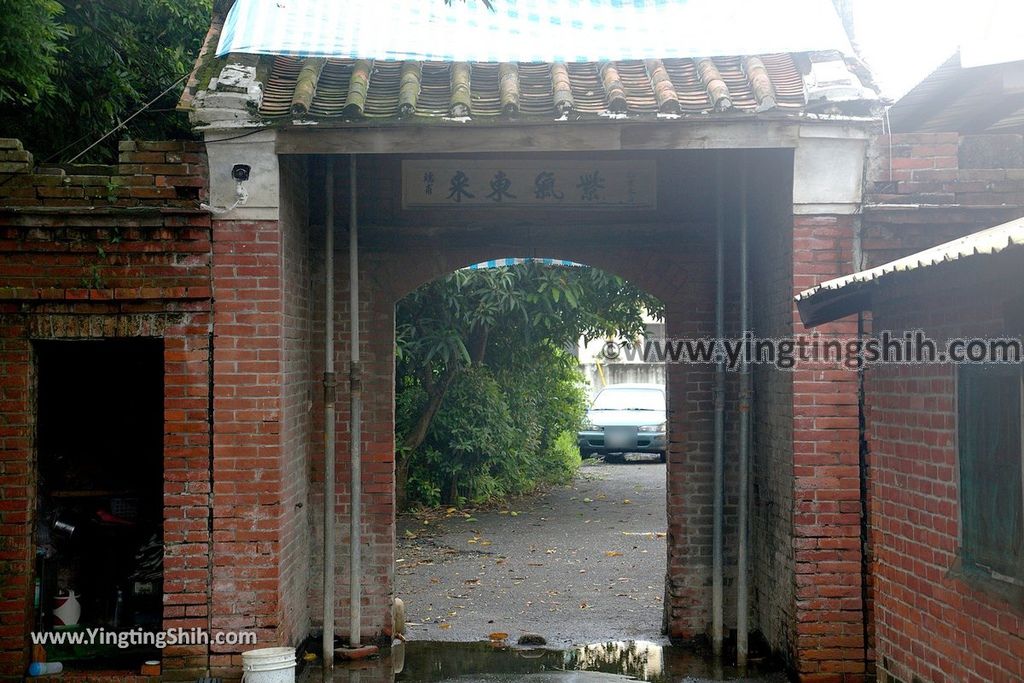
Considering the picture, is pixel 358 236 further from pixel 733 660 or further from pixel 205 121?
pixel 733 660

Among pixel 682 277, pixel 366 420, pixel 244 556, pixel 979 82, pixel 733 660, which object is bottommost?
pixel 733 660

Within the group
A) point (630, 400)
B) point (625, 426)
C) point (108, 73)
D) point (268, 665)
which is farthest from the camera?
point (630, 400)

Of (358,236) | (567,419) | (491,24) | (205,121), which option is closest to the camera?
(205,121)

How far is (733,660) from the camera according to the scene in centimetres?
733

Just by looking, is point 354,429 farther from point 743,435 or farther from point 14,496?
point 743,435

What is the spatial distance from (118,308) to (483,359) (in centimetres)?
876

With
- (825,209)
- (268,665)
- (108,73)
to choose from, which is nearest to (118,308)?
(268,665)

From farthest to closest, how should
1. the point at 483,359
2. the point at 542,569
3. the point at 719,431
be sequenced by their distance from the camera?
the point at 483,359 < the point at 542,569 < the point at 719,431

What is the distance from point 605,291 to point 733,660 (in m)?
6.91

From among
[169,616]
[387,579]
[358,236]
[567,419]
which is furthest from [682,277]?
[567,419]

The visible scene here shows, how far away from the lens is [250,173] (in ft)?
20.7

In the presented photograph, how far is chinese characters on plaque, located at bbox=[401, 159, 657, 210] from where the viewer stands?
7.67 meters

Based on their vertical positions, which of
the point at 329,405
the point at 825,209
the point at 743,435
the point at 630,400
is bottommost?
the point at 630,400

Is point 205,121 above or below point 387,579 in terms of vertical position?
above
